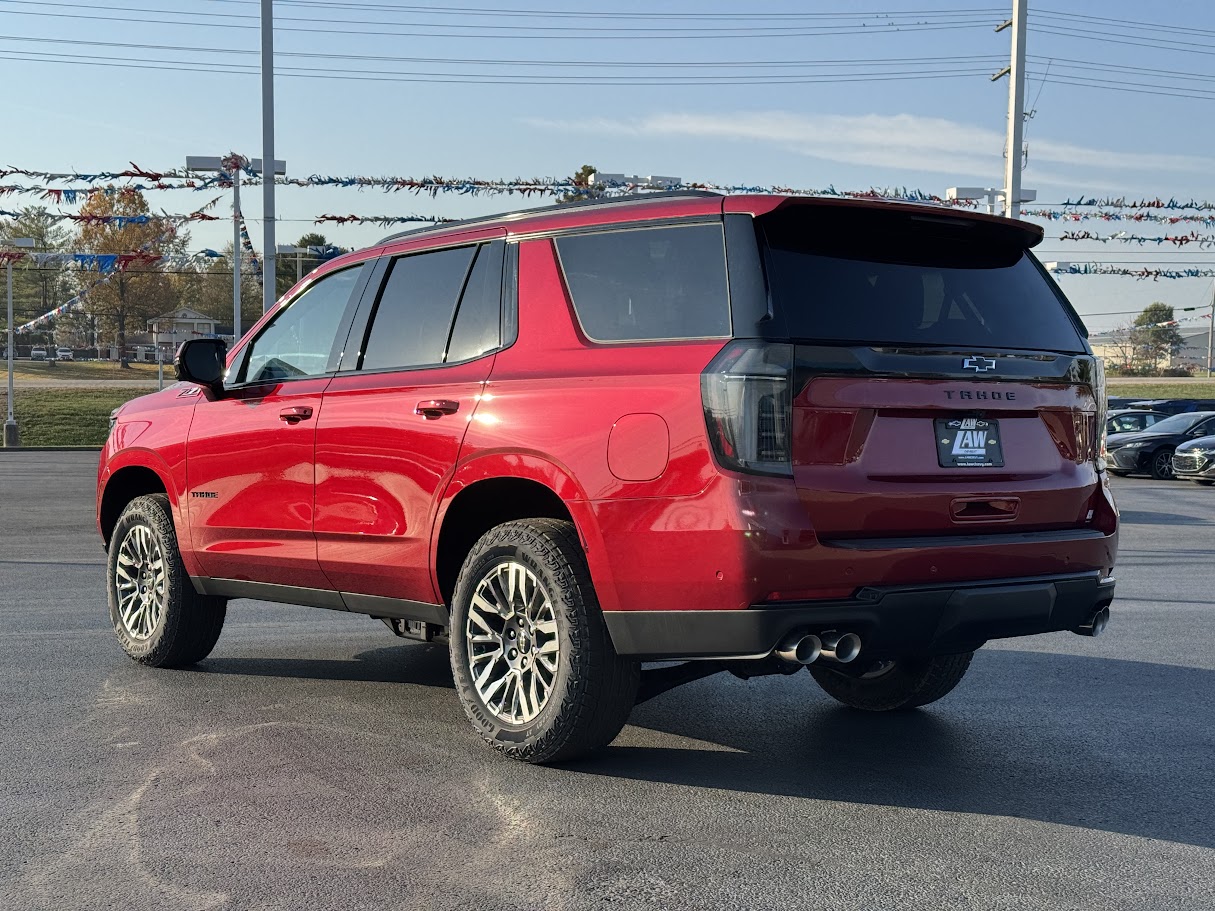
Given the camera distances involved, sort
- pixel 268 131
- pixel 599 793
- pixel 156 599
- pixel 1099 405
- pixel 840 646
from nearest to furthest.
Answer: pixel 840 646
pixel 599 793
pixel 1099 405
pixel 156 599
pixel 268 131

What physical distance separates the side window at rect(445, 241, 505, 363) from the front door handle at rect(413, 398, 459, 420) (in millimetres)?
209

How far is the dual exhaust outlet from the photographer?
4.54 meters

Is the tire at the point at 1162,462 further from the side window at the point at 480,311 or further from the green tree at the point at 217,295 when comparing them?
the green tree at the point at 217,295

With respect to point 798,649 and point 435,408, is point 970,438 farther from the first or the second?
point 435,408

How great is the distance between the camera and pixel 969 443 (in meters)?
4.89

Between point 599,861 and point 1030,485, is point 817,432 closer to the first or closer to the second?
point 1030,485

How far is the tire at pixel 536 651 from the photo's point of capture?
492cm

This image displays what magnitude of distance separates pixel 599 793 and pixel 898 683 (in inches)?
74.7

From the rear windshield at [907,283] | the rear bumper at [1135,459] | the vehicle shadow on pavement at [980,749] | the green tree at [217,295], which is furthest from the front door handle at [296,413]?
the green tree at [217,295]

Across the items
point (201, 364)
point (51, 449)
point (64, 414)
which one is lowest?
point (51, 449)

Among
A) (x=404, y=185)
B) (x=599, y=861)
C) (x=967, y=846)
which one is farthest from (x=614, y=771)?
(x=404, y=185)

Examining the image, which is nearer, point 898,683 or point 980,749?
point 980,749

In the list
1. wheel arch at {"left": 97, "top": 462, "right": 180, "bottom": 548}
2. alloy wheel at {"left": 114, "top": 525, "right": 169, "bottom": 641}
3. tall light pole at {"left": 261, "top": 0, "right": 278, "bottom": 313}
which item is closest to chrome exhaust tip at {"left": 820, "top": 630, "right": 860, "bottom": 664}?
alloy wheel at {"left": 114, "top": 525, "right": 169, "bottom": 641}

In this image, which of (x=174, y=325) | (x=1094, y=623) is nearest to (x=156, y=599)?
(x=1094, y=623)
